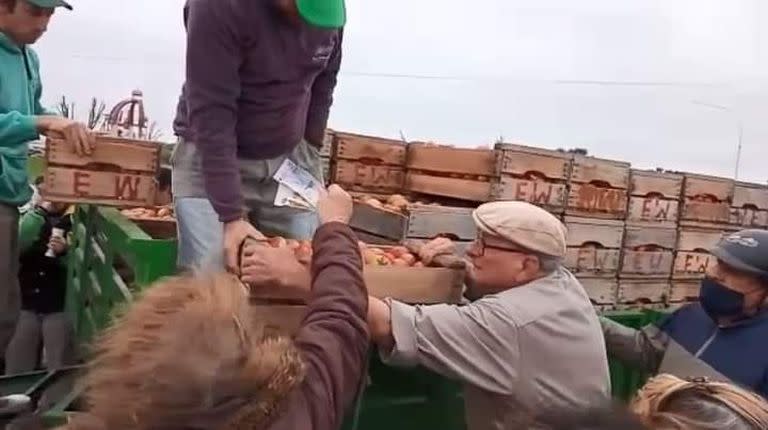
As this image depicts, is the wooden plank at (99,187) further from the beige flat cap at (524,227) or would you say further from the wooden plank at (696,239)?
the wooden plank at (696,239)

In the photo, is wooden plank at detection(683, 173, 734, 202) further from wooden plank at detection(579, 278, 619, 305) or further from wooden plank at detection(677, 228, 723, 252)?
wooden plank at detection(579, 278, 619, 305)

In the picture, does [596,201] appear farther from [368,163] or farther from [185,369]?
[185,369]

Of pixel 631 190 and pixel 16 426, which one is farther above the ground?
pixel 631 190

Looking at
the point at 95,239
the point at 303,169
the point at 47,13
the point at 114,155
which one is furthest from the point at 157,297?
the point at 95,239

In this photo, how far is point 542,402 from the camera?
232 centimetres

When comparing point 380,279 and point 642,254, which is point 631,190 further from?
point 380,279

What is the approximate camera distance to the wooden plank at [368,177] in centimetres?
377

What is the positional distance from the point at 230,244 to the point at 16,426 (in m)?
0.66

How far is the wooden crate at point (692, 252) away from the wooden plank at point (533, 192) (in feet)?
3.29

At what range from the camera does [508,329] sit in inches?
91.3

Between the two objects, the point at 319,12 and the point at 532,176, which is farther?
the point at 532,176

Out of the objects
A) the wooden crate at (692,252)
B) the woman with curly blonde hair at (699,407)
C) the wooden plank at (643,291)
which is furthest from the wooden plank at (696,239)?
the woman with curly blonde hair at (699,407)

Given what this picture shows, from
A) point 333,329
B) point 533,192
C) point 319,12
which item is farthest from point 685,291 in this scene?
point 333,329

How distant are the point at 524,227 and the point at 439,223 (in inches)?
31.6
